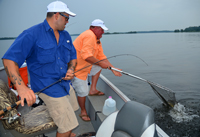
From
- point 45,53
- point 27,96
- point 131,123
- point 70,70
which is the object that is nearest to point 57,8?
point 45,53

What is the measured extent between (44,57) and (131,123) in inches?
46.0

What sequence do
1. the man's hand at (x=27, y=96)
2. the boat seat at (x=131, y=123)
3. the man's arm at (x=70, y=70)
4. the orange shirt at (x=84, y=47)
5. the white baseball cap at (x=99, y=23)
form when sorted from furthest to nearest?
the white baseball cap at (x=99, y=23) → the orange shirt at (x=84, y=47) → the man's arm at (x=70, y=70) → the man's hand at (x=27, y=96) → the boat seat at (x=131, y=123)

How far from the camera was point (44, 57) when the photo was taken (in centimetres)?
179

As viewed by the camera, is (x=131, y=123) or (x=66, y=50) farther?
(x=66, y=50)

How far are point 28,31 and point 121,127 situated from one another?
4.47 feet

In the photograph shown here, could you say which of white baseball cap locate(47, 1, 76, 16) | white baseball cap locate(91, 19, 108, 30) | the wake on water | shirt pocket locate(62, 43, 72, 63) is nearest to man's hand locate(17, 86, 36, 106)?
shirt pocket locate(62, 43, 72, 63)

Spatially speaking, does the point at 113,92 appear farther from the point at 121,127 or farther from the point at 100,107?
the point at 121,127

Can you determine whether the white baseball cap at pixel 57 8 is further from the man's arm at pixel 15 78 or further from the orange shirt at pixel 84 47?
the orange shirt at pixel 84 47

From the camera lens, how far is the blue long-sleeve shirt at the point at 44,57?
168 cm

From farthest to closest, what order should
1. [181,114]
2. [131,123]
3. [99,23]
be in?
[181,114], [99,23], [131,123]

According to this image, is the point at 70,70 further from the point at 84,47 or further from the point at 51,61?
the point at 84,47

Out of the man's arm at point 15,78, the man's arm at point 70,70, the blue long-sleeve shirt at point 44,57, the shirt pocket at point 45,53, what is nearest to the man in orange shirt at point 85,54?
the man's arm at point 70,70

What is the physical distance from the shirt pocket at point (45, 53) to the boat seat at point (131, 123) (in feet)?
3.09

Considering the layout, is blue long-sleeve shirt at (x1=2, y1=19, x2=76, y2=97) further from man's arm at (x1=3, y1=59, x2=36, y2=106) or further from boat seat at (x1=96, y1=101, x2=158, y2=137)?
boat seat at (x1=96, y1=101, x2=158, y2=137)
